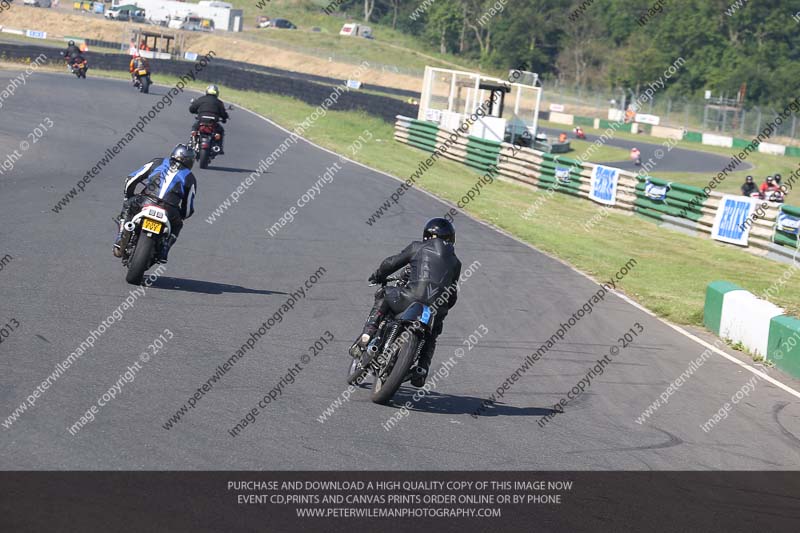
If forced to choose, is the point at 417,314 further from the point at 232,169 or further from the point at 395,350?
the point at 232,169

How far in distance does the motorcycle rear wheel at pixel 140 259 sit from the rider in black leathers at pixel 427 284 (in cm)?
388

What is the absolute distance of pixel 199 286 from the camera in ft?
41.0

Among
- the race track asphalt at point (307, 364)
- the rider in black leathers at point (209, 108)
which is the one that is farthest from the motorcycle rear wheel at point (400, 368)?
the rider in black leathers at point (209, 108)

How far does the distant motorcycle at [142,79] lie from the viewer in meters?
42.8

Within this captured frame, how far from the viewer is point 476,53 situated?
110562 millimetres

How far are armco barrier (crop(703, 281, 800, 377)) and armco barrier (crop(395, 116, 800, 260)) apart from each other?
885 centimetres

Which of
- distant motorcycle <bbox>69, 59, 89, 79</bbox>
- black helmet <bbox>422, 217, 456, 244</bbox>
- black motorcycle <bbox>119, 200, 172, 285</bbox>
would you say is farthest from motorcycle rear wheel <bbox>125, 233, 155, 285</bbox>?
distant motorcycle <bbox>69, 59, 89, 79</bbox>

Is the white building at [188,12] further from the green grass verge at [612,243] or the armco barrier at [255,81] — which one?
the green grass verge at [612,243]

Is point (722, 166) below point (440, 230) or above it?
above

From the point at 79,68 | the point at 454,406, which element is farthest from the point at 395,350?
the point at 79,68

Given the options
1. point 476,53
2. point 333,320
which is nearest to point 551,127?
point 476,53

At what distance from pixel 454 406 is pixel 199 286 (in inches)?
186
